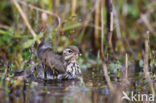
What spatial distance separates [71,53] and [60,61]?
0.39 meters

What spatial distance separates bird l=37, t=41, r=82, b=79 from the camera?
20.6 ft

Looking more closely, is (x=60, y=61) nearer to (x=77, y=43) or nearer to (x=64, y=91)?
(x=64, y=91)

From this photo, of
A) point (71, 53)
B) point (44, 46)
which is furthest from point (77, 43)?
point (44, 46)

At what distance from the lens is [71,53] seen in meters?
6.85

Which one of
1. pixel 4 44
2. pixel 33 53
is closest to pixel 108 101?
pixel 33 53

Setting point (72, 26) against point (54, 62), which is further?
point (72, 26)

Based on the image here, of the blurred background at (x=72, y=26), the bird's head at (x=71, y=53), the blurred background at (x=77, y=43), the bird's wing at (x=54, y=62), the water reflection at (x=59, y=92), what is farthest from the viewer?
the blurred background at (x=72, y=26)

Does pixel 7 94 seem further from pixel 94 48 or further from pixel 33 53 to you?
pixel 94 48

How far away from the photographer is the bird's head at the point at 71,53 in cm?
683

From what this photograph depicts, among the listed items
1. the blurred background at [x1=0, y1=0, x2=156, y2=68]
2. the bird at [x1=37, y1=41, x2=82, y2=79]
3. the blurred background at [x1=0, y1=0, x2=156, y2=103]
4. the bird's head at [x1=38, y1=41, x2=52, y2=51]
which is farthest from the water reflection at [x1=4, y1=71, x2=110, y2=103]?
the blurred background at [x1=0, y1=0, x2=156, y2=68]

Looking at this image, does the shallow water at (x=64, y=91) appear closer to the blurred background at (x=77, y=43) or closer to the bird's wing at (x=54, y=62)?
the blurred background at (x=77, y=43)

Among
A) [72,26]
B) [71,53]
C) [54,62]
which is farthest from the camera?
[72,26]

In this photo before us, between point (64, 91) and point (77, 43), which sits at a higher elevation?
point (77, 43)

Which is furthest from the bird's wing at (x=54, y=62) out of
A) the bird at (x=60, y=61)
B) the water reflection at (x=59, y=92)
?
the water reflection at (x=59, y=92)
